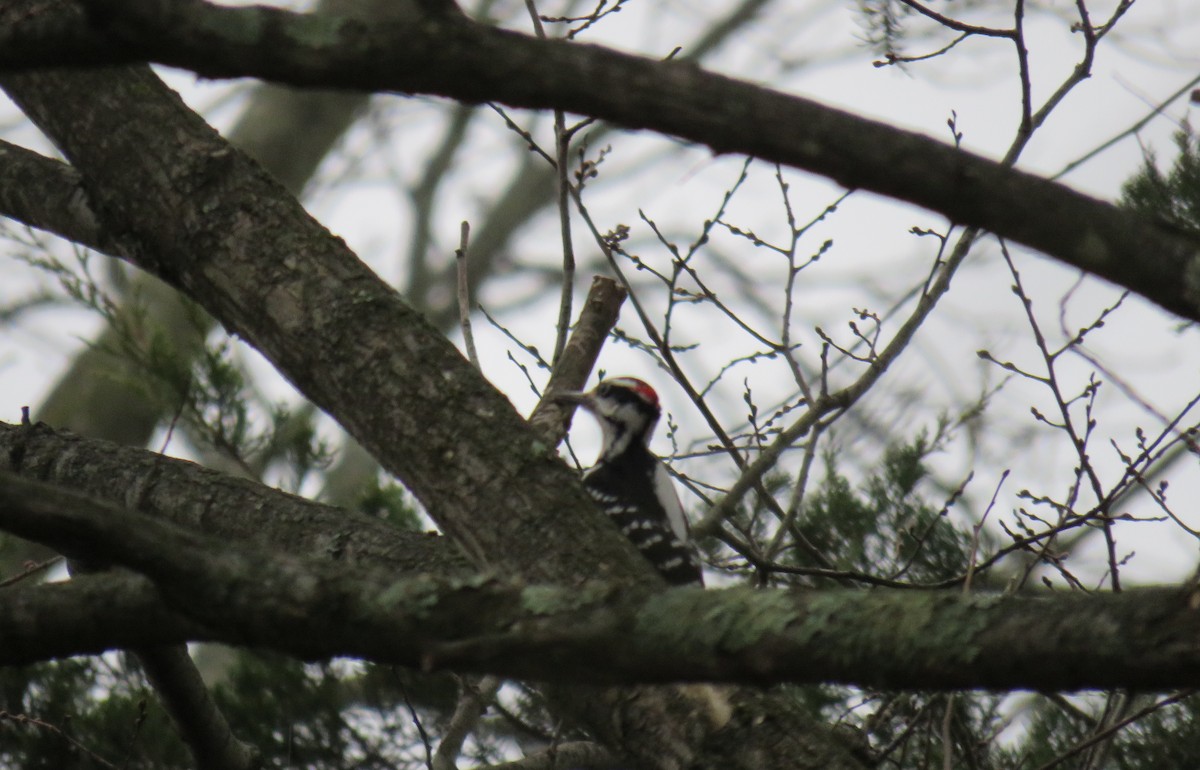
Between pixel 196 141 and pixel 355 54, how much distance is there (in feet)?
6.21

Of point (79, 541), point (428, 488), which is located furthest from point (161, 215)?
point (79, 541)

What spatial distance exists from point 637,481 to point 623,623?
13.3ft

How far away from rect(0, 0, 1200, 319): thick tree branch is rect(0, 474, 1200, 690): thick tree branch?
19.3 inches

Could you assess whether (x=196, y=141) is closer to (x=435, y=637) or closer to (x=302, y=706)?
(x=435, y=637)

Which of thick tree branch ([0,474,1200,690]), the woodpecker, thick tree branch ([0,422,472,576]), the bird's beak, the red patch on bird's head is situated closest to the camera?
thick tree branch ([0,474,1200,690])

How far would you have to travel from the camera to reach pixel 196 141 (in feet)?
11.2

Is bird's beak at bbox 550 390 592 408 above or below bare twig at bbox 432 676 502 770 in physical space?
above

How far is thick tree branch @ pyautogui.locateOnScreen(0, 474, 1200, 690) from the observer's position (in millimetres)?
1555

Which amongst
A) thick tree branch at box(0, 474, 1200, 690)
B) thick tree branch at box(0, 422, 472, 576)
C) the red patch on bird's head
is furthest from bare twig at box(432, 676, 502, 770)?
the red patch on bird's head

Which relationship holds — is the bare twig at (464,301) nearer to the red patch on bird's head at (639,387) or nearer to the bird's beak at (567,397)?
the bird's beak at (567,397)

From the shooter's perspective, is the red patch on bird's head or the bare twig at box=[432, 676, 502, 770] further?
the red patch on bird's head

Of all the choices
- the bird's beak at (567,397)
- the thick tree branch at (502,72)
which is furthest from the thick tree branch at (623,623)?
the bird's beak at (567,397)

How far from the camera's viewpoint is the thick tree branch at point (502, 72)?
1.64 m

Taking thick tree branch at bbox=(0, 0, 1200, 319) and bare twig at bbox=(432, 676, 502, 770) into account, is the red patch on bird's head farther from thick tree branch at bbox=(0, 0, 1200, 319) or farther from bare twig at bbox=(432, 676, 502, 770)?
thick tree branch at bbox=(0, 0, 1200, 319)
